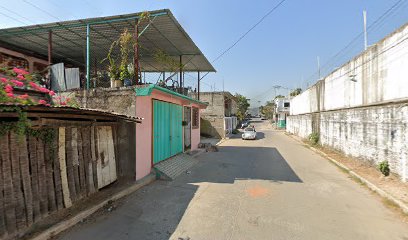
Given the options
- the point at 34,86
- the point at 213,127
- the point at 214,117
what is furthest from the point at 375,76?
the point at 214,117

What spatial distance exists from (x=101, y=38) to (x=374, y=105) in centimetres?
1195

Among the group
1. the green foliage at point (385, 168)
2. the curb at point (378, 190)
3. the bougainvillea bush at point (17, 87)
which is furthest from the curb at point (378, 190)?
the bougainvillea bush at point (17, 87)

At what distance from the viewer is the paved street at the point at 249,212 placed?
413 centimetres

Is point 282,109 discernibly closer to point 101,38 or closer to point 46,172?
point 101,38

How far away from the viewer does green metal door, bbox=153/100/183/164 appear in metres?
8.48

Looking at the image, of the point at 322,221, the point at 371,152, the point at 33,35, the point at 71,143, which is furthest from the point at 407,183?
the point at 33,35

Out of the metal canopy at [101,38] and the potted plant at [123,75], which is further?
the metal canopy at [101,38]

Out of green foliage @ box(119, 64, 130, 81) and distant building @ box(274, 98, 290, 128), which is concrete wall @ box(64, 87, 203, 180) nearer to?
green foliage @ box(119, 64, 130, 81)

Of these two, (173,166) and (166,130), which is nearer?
(173,166)

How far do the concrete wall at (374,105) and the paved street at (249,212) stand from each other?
6.21ft

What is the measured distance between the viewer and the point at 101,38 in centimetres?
973

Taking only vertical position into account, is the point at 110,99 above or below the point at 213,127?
above

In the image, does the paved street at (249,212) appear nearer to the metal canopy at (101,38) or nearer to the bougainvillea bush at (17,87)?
the bougainvillea bush at (17,87)

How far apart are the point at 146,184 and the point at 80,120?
117 inches
